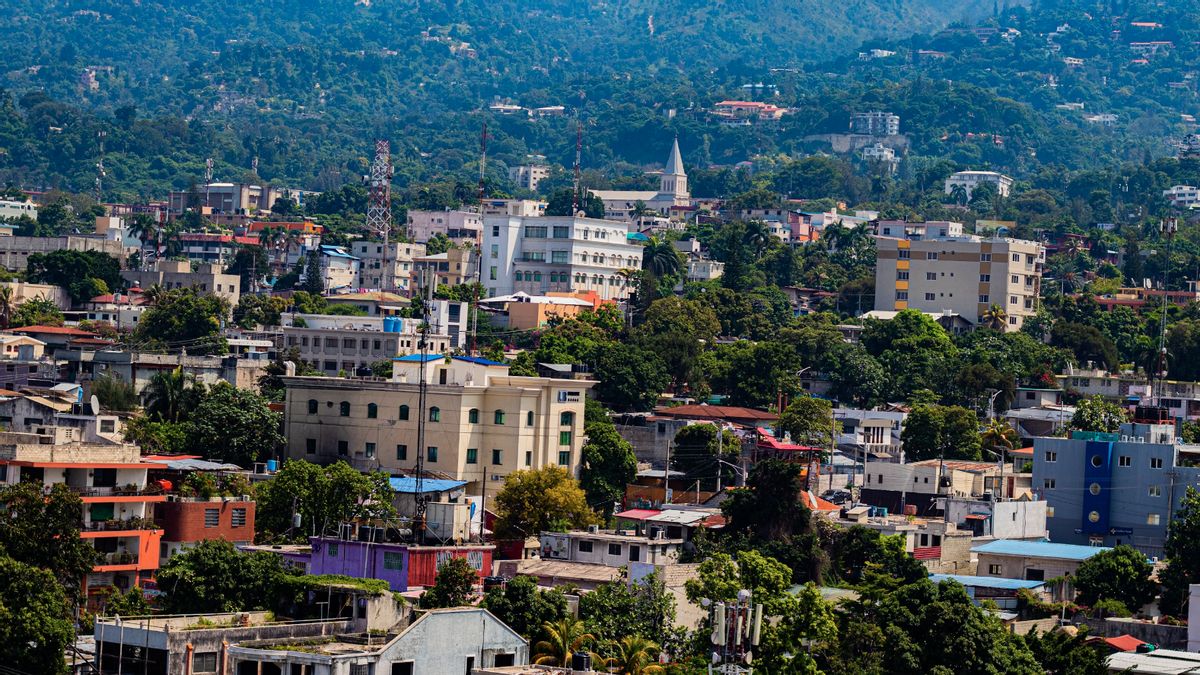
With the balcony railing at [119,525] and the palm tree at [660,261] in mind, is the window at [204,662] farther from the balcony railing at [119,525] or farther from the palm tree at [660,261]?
the palm tree at [660,261]

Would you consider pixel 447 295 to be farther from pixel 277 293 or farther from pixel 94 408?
pixel 94 408

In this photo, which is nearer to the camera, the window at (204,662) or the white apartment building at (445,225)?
the window at (204,662)

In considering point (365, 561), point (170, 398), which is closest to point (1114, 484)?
point (365, 561)

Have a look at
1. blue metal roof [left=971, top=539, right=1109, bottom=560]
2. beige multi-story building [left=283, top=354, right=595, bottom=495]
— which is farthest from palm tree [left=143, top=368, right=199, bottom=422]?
blue metal roof [left=971, top=539, right=1109, bottom=560]

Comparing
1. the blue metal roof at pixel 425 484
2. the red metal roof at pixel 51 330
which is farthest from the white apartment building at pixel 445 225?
the blue metal roof at pixel 425 484

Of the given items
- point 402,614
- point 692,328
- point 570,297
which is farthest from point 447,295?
point 402,614

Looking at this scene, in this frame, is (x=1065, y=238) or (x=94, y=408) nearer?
(x=94, y=408)
